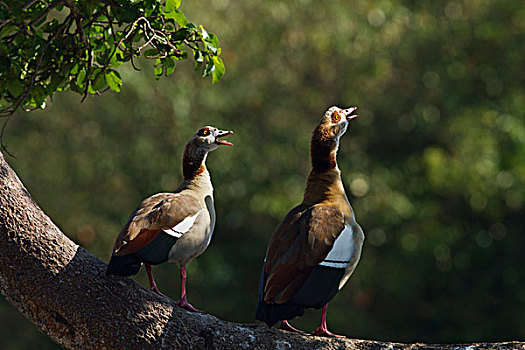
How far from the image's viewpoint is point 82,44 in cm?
360

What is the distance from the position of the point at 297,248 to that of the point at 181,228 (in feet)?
1.77

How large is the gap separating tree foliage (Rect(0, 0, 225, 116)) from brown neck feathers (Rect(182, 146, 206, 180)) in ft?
1.63

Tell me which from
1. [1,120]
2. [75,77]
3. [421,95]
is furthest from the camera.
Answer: [1,120]

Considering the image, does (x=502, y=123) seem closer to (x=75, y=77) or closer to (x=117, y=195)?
(x=117, y=195)

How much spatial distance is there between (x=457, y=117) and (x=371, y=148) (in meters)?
1.16

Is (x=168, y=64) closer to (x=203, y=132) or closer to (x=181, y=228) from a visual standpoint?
(x=203, y=132)

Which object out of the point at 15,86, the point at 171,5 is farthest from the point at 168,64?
the point at 15,86

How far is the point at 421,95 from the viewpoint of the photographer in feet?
32.5

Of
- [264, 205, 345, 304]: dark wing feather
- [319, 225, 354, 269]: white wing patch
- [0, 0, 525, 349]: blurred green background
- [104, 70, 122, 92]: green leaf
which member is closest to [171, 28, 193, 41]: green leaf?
[104, 70, 122, 92]: green leaf

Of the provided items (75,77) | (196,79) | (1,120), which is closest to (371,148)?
→ (196,79)

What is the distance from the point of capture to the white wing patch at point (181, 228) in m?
3.36

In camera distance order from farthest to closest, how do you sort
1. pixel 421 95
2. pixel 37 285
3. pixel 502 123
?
1. pixel 421 95
2. pixel 502 123
3. pixel 37 285

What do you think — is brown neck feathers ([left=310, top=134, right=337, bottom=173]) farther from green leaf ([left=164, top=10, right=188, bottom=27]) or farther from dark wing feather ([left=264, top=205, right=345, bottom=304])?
green leaf ([left=164, top=10, right=188, bottom=27])

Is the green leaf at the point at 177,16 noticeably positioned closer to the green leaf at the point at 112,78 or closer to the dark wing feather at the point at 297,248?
the green leaf at the point at 112,78
